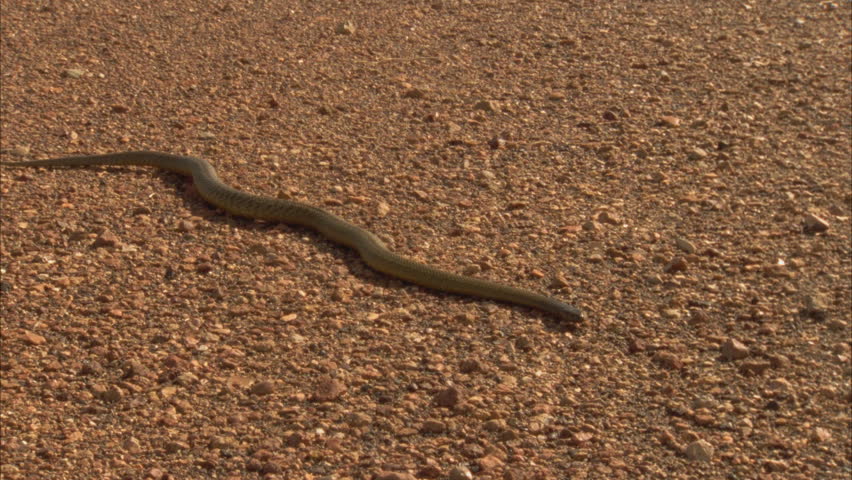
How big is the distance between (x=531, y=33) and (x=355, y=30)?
1373 millimetres

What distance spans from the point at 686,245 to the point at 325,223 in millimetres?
1938

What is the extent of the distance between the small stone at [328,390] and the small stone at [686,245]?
216cm

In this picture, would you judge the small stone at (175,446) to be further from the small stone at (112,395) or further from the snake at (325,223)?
the snake at (325,223)

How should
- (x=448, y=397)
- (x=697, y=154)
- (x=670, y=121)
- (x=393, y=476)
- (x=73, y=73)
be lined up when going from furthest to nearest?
(x=73, y=73)
(x=670, y=121)
(x=697, y=154)
(x=448, y=397)
(x=393, y=476)

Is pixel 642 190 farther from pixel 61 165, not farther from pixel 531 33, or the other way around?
pixel 61 165

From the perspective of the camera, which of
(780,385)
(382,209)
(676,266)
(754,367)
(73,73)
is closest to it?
(780,385)

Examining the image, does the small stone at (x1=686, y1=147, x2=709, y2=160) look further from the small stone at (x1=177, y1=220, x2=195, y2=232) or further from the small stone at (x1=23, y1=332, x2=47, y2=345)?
the small stone at (x1=23, y1=332, x2=47, y2=345)

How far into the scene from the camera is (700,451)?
4789 millimetres

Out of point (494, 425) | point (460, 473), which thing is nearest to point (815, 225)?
point (494, 425)

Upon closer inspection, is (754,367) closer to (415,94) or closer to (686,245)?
(686,245)

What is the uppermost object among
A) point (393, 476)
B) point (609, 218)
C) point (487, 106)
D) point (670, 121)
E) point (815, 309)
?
point (670, 121)

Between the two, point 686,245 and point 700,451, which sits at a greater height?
point 686,245

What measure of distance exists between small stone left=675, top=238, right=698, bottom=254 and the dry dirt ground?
0.03 metres

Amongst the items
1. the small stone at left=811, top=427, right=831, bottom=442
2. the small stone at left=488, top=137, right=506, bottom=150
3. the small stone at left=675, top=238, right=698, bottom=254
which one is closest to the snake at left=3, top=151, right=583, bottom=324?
the small stone at left=675, top=238, right=698, bottom=254
